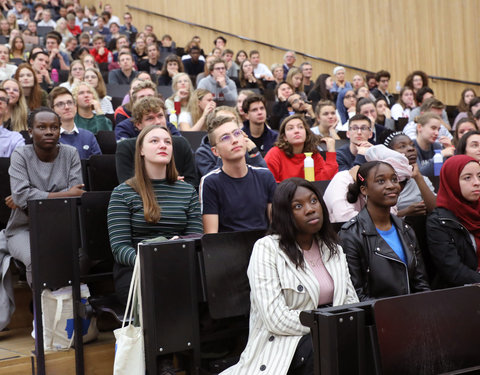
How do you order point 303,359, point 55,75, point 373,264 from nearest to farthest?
point 303,359 → point 373,264 → point 55,75

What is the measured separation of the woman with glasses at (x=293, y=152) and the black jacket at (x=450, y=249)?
3.38 ft

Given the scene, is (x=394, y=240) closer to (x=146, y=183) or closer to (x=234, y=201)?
(x=234, y=201)

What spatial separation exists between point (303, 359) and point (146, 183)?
103 centimetres

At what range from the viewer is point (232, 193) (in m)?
2.84

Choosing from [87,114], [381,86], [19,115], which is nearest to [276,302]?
[19,115]

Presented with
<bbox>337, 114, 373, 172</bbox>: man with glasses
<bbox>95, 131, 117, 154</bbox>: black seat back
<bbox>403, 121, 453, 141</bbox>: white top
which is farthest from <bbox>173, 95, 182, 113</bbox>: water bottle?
<bbox>403, 121, 453, 141</bbox>: white top

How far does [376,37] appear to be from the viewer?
10.5 metres

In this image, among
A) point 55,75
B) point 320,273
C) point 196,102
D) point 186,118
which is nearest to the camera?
point 320,273

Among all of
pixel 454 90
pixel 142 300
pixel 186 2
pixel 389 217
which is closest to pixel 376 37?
pixel 454 90

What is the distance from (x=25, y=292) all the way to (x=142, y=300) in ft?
4.14

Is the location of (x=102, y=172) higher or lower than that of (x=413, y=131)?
lower

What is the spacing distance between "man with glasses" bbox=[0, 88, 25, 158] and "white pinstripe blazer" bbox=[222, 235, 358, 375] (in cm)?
220

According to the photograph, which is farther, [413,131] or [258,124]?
[413,131]

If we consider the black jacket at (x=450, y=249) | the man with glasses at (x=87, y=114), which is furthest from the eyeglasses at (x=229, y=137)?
the man with glasses at (x=87, y=114)
